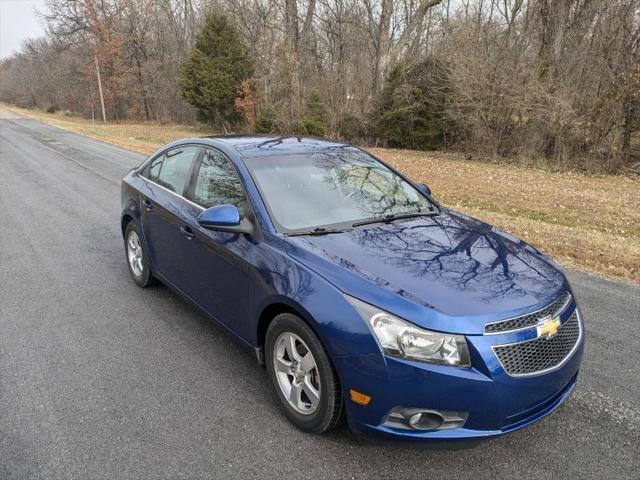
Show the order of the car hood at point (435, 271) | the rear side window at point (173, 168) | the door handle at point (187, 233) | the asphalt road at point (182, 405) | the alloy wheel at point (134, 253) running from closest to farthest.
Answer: the car hood at point (435, 271), the asphalt road at point (182, 405), the door handle at point (187, 233), the rear side window at point (173, 168), the alloy wheel at point (134, 253)

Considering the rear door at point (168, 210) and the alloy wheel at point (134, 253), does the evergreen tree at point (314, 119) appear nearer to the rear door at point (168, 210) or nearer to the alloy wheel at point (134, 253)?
the alloy wheel at point (134, 253)

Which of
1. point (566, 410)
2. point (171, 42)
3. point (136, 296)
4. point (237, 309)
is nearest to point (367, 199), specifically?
point (237, 309)

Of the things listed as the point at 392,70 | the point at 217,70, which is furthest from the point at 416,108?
the point at 217,70

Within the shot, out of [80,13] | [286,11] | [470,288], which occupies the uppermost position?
[80,13]

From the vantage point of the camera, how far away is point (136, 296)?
492 cm

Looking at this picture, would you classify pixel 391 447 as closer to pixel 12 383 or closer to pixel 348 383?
pixel 348 383

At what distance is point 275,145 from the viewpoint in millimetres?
4070

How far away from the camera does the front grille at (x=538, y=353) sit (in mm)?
2412

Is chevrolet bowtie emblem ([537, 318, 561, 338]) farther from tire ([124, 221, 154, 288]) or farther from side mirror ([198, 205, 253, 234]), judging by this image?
tire ([124, 221, 154, 288])

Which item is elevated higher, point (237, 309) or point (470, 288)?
point (470, 288)

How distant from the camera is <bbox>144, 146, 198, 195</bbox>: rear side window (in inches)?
169

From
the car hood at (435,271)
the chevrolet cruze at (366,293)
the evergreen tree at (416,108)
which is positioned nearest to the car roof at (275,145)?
the chevrolet cruze at (366,293)

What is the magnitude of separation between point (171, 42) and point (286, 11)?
71.1ft

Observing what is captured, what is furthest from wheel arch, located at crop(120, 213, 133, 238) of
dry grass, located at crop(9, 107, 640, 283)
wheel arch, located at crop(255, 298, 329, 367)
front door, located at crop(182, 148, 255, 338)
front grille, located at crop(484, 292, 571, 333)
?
dry grass, located at crop(9, 107, 640, 283)
